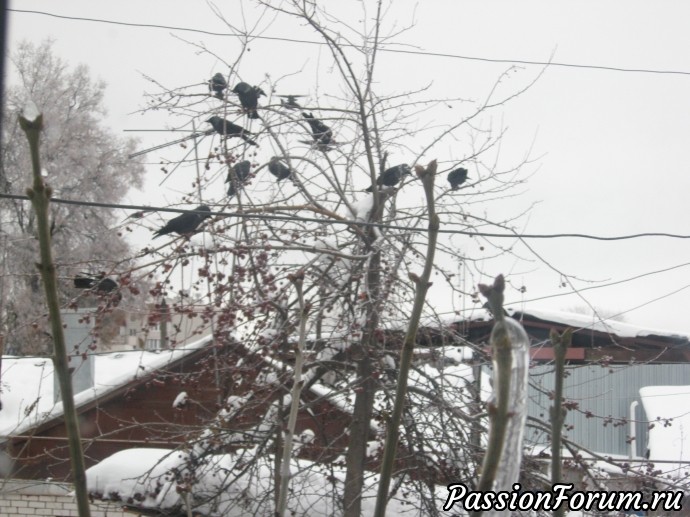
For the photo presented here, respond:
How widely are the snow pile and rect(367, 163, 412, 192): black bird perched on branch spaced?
6.30 ft

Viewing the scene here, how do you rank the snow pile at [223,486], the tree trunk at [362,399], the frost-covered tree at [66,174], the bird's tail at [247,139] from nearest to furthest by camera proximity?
1. the tree trunk at [362,399]
2. the snow pile at [223,486]
3. the bird's tail at [247,139]
4. the frost-covered tree at [66,174]

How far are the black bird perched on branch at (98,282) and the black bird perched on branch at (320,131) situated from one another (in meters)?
1.73

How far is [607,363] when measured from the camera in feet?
17.6

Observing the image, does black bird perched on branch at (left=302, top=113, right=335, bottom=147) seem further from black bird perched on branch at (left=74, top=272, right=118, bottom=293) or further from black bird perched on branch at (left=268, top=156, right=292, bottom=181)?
black bird perched on branch at (left=74, top=272, right=118, bottom=293)

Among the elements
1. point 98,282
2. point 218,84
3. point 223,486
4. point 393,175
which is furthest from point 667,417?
point 98,282

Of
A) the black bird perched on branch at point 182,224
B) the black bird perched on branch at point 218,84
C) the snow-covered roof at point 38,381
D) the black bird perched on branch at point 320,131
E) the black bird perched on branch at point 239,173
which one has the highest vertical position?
the black bird perched on branch at point 218,84

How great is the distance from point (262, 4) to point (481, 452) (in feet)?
10.9

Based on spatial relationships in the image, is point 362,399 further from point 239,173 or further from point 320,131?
point 320,131

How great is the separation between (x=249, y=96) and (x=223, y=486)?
2.57m

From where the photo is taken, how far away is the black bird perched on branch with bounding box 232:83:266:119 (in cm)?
551

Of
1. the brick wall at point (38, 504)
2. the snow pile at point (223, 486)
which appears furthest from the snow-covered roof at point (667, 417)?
the brick wall at point (38, 504)

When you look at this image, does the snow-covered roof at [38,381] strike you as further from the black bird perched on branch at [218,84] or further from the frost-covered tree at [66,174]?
the black bird perched on branch at [218,84]

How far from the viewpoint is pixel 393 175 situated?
5.63m

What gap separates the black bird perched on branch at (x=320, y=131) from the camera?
5809 mm
